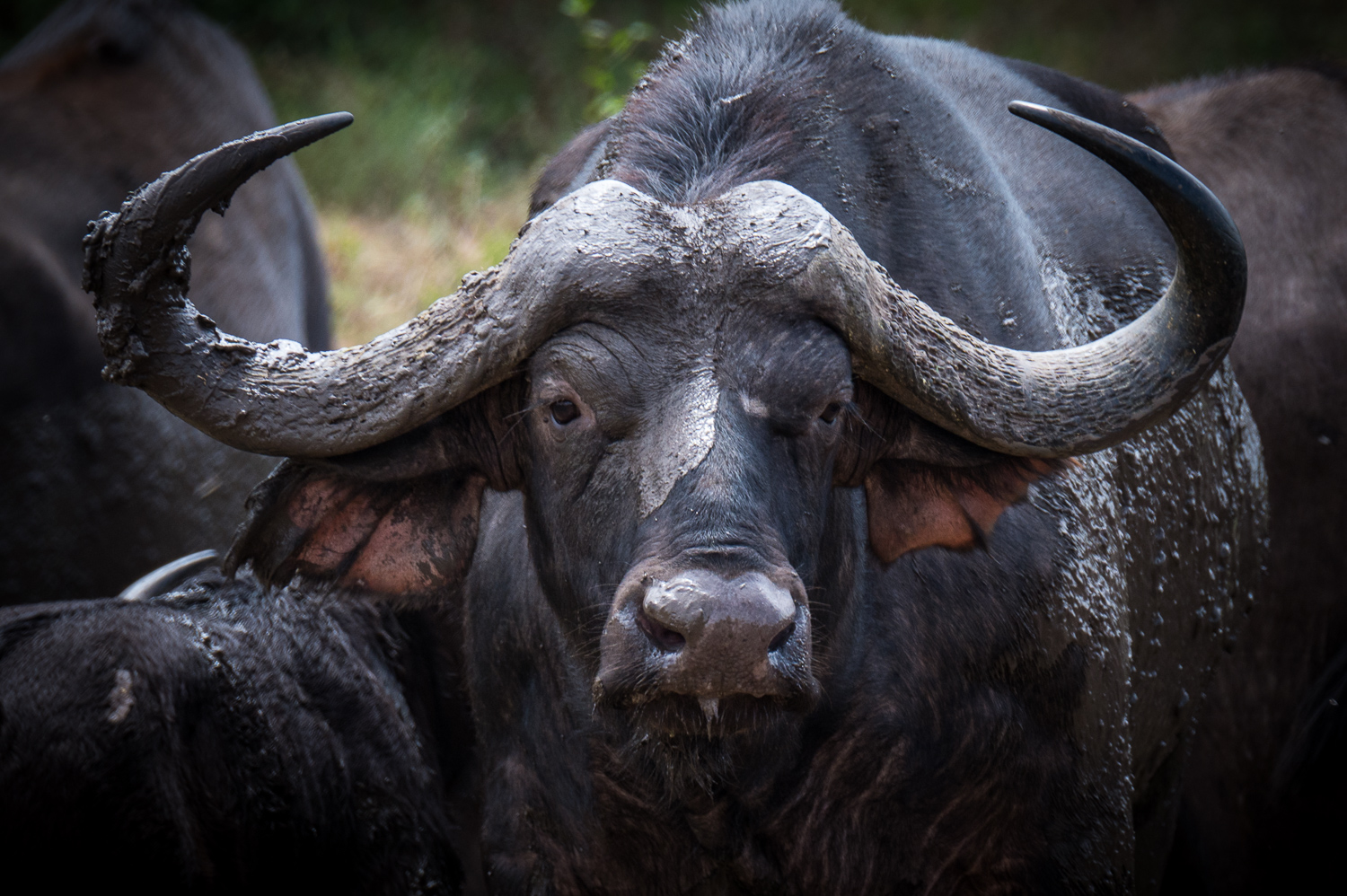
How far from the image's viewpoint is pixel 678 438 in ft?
8.91

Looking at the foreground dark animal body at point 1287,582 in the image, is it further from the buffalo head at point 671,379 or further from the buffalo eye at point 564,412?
the buffalo eye at point 564,412

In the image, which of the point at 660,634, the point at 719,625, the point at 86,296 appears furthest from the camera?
the point at 86,296

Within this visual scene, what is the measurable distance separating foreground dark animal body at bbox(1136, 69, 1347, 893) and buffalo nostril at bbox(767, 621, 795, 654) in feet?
12.0

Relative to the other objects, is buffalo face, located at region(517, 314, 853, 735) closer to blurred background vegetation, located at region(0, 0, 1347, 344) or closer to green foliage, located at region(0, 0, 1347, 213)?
blurred background vegetation, located at region(0, 0, 1347, 344)

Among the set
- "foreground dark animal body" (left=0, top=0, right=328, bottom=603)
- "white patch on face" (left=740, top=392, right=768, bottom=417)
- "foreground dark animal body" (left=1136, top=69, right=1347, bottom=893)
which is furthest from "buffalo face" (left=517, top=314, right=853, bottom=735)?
"foreground dark animal body" (left=0, top=0, right=328, bottom=603)

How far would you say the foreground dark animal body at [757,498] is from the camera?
2797mm

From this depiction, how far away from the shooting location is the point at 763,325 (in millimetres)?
2840

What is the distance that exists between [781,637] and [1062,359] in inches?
43.8

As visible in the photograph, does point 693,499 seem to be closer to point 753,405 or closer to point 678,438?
point 678,438

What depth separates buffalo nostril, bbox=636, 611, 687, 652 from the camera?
8.30 ft

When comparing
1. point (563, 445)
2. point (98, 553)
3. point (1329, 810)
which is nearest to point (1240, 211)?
point (1329, 810)

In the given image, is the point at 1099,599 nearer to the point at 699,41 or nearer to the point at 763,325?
the point at 763,325

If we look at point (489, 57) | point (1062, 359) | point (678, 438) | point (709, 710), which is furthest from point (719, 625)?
point (489, 57)

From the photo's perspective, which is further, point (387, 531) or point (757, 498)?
point (387, 531)
